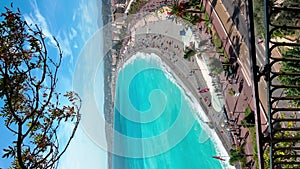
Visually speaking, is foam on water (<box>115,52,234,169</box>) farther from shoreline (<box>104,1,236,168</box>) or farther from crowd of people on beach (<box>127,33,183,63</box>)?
crowd of people on beach (<box>127,33,183,63</box>)

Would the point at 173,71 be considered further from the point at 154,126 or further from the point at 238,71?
the point at 238,71

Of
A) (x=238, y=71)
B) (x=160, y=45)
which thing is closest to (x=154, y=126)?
(x=160, y=45)

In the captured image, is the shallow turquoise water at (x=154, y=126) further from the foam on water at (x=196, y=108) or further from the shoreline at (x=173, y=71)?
the shoreline at (x=173, y=71)

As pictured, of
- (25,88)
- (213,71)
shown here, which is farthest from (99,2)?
(25,88)

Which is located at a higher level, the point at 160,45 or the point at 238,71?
the point at 160,45

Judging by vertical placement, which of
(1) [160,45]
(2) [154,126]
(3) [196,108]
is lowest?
(3) [196,108]

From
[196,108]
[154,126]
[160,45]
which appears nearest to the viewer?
[196,108]

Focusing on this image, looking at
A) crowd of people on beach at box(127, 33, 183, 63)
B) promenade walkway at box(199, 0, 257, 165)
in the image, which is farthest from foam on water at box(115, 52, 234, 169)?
promenade walkway at box(199, 0, 257, 165)

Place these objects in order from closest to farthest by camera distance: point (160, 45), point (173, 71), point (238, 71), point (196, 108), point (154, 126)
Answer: point (238, 71) < point (196, 108) < point (173, 71) < point (154, 126) < point (160, 45)

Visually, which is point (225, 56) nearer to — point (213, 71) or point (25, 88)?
point (213, 71)
